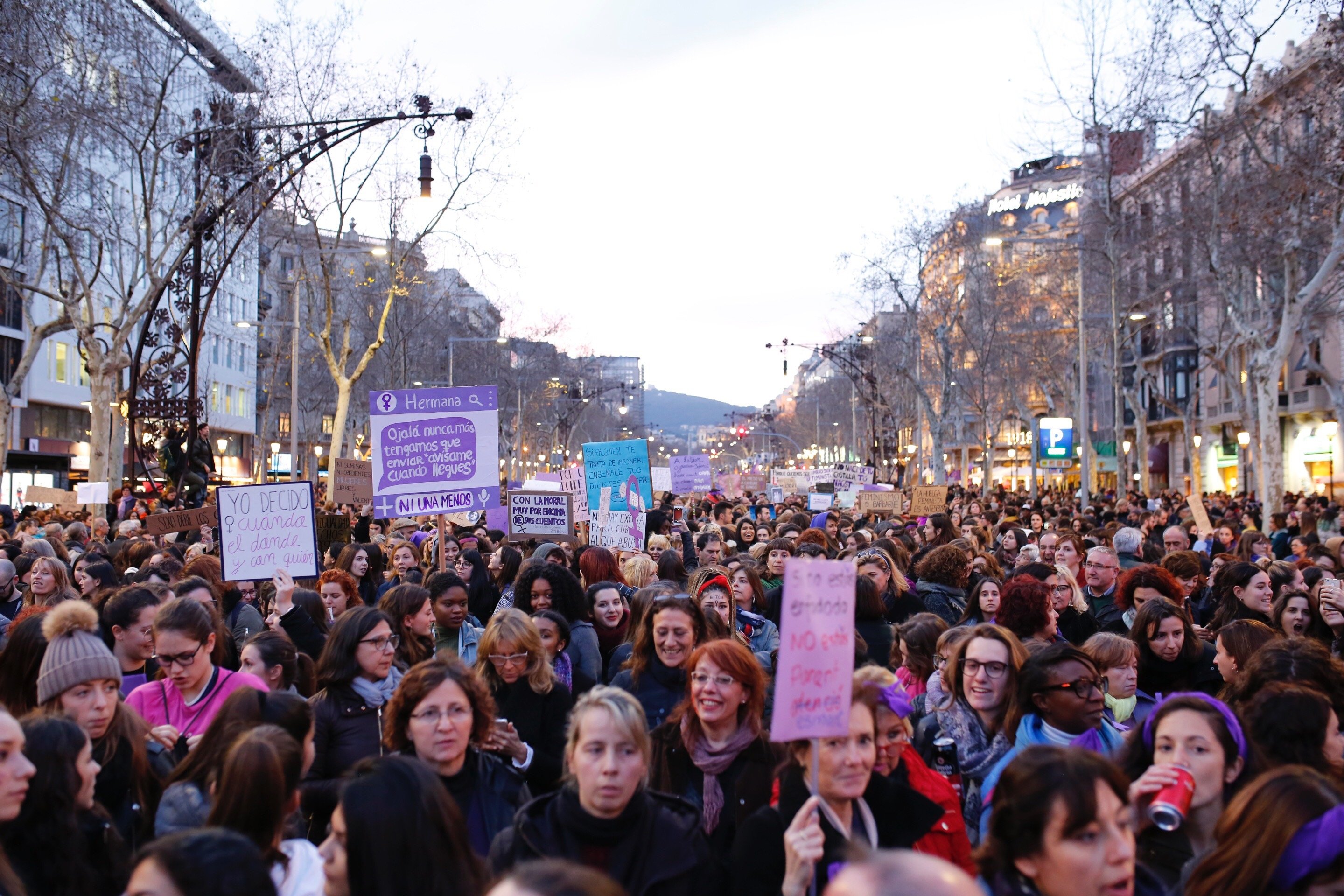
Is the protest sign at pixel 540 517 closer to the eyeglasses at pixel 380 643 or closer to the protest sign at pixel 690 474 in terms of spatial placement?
the eyeglasses at pixel 380 643

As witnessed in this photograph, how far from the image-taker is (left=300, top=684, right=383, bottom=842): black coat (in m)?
4.50

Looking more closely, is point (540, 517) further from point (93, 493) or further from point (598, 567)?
point (93, 493)

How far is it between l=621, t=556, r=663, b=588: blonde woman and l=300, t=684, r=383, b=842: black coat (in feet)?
14.9

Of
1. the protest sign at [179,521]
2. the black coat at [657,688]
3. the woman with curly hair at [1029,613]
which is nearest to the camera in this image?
the black coat at [657,688]

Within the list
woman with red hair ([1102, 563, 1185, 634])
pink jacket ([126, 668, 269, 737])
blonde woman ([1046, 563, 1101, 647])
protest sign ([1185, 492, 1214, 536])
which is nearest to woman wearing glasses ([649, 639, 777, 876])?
pink jacket ([126, 668, 269, 737])

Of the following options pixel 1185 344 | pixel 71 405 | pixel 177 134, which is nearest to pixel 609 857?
pixel 177 134

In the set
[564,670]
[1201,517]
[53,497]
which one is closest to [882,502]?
[1201,517]

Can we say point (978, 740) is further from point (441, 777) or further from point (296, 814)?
point (296, 814)

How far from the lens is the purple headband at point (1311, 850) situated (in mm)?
2867

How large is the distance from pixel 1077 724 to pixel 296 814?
2910 mm

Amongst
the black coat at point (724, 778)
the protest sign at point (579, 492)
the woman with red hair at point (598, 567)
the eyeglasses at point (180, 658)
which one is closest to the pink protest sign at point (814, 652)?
the black coat at point (724, 778)

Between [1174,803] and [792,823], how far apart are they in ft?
3.59

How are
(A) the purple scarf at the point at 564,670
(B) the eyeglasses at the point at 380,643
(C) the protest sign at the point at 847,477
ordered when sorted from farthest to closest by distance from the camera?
(C) the protest sign at the point at 847,477
(A) the purple scarf at the point at 564,670
(B) the eyeglasses at the point at 380,643

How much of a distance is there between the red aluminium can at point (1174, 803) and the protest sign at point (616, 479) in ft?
30.8
